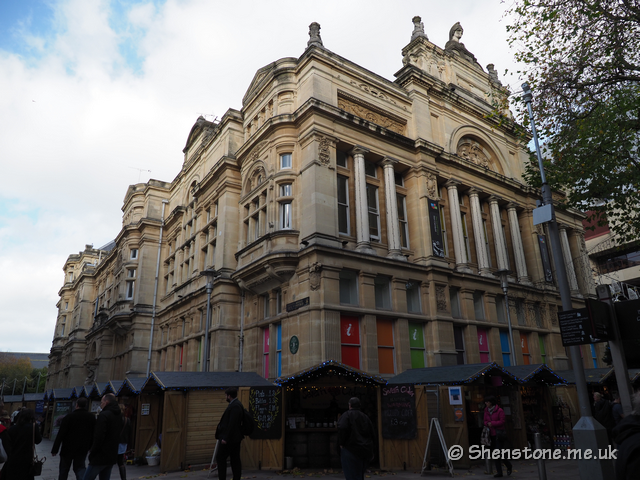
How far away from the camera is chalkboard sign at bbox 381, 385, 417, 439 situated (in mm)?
14336

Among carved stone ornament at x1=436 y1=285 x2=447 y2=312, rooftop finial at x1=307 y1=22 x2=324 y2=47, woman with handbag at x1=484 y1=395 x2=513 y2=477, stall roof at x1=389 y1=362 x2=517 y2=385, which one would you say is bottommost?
woman with handbag at x1=484 y1=395 x2=513 y2=477

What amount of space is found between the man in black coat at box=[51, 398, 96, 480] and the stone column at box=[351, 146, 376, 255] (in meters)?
14.0

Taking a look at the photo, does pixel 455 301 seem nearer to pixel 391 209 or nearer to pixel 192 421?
pixel 391 209

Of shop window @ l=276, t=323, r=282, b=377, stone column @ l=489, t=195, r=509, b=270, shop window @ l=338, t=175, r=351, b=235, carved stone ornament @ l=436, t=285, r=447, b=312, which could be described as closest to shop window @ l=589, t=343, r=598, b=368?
stone column @ l=489, t=195, r=509, b=270

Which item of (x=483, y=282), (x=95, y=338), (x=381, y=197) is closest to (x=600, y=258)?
(x=483, y=282)

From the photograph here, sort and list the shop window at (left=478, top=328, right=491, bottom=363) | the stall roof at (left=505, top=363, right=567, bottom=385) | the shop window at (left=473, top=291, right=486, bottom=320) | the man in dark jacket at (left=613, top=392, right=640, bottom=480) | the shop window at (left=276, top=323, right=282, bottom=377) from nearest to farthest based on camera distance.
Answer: the man in dark jacket at (left=613, top=392, right=640, bottom=480) → the stall roof at (left=505, top=363, right=567, bottom=385) → the shop window at (left=276, top=323, right=282, bottom=377) → the shop window at (left=478, top=328, right=491, bottom=363) → the shop window at (left=473, top=291, right=486, bottom=320)

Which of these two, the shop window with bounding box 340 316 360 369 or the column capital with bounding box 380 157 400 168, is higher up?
the column capital with bounding box 380 157 400 168

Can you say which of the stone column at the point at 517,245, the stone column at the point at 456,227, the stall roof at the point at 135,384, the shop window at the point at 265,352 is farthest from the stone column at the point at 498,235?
the stall roof at the point at 135,384

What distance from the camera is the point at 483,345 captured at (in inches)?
983

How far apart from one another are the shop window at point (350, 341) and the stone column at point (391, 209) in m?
4.12

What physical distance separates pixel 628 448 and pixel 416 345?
1921cm

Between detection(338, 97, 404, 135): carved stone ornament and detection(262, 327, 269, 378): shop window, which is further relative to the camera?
detection(338, 97, 404, 135): carved stone ornament

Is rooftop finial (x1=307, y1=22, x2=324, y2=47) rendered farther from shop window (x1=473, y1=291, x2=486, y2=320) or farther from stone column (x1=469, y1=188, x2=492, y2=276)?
shop window (x1=473, y1=291, x2=486, y2=320)

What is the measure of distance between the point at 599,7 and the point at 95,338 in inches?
1898
